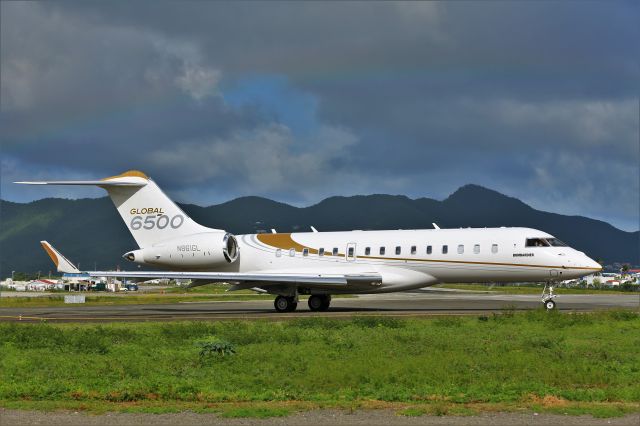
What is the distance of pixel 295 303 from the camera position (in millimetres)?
38625

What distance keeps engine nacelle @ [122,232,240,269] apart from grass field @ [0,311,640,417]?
665 inches

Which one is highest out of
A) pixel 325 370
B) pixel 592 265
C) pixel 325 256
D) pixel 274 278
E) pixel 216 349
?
pixel 325 256

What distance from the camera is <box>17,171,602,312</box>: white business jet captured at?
116 feet

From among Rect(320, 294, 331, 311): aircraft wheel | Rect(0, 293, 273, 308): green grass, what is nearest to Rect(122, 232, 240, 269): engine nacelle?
Rect(320, 294, 331, 311): aircraft wheel

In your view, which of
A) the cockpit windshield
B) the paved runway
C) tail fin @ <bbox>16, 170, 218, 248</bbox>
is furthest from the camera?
tail fin @ <bbox>16, 170, 218, 248</bbox>

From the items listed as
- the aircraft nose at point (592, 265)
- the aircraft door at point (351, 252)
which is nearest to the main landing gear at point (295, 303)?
the aircraft door at point (351, 252)

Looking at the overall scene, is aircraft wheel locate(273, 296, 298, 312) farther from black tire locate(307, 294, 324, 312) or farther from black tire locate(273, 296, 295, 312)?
black tire locate(307, 294, 324, 312)

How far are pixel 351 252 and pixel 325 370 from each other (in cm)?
2370

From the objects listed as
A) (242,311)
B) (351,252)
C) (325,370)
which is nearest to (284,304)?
(242,311)

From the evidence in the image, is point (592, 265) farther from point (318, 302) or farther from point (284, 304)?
point (284, 304)

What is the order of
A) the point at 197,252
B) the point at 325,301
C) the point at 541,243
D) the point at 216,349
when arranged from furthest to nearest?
1. the point at 197,252
2. the point at 325,301
3. the point at 541,243
4. the point at 216,349

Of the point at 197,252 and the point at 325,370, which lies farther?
the point at 197,252

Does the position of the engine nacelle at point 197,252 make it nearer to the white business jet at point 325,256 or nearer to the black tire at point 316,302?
the white business jet at point 325,256

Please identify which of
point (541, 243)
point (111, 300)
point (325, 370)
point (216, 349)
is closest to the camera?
point (325, 370)
